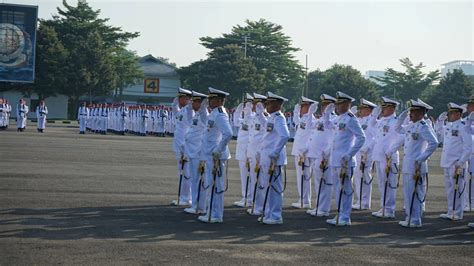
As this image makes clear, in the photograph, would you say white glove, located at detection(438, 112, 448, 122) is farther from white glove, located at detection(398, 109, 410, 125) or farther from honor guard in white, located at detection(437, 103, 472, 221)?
white glove, located at detection(398, 109, 410, 125)

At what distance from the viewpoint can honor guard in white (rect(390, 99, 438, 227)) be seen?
13.1m

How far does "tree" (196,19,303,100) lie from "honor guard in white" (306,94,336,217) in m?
54.6

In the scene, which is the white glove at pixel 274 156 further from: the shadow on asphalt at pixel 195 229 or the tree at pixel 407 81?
the tree at pixel 407 81

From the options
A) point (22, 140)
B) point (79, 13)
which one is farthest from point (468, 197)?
point (79, 13)

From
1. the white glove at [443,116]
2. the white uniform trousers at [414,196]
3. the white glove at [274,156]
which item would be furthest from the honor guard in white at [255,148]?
the white glove at [443,116]

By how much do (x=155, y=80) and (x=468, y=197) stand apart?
213 ft

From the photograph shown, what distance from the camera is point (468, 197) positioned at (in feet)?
53.7

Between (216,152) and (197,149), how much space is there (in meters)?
1.05

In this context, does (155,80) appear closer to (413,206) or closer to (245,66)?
(245,66)

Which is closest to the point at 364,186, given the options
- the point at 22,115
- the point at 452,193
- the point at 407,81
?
the point at 452,193

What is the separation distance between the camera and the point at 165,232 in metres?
11.1

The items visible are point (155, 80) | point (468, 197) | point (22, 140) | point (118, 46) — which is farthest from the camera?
point (155, 80)

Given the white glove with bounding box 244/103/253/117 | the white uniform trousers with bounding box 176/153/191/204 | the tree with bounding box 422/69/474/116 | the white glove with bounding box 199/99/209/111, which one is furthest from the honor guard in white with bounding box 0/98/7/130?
the tree with bounding box 422/69/474/116

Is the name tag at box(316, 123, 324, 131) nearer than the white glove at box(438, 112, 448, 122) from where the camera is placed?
Yes
